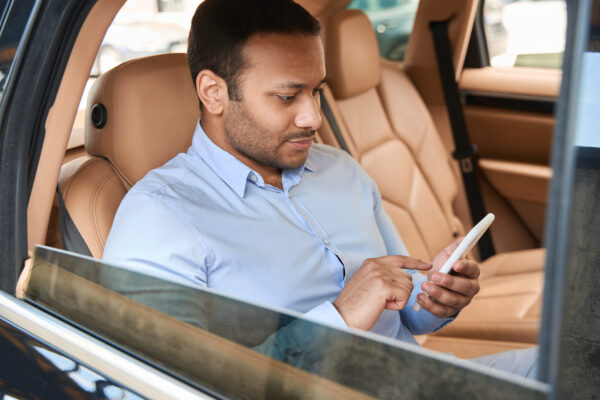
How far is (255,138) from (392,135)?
120 centimetres

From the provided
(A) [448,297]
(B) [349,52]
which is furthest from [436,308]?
(B) [349,52]

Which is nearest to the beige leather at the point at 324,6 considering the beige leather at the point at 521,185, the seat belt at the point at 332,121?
the seat belt at the point at 332,121

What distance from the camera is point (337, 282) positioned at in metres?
1.29

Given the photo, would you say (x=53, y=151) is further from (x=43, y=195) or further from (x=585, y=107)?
(x=585, y=107)

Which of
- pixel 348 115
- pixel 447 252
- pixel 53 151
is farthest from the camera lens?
pixel 348 115

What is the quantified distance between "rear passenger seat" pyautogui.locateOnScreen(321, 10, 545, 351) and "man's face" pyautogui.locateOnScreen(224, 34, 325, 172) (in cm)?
79

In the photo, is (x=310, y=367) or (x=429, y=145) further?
(x=429, y=145)

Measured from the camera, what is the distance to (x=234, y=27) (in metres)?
1.28

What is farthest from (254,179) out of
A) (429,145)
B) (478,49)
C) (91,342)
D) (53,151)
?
(478,49)

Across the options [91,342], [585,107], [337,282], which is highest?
[585,107]

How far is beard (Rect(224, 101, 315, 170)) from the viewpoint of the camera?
4.29ft

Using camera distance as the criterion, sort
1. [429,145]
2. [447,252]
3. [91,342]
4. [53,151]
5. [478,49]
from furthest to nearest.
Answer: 1. [478,49]
2. [429,145]
3. [447,252]
4. [53,151]
5. [91,342]

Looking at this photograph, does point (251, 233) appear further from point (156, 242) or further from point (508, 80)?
point (508, 80)

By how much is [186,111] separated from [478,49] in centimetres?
174
